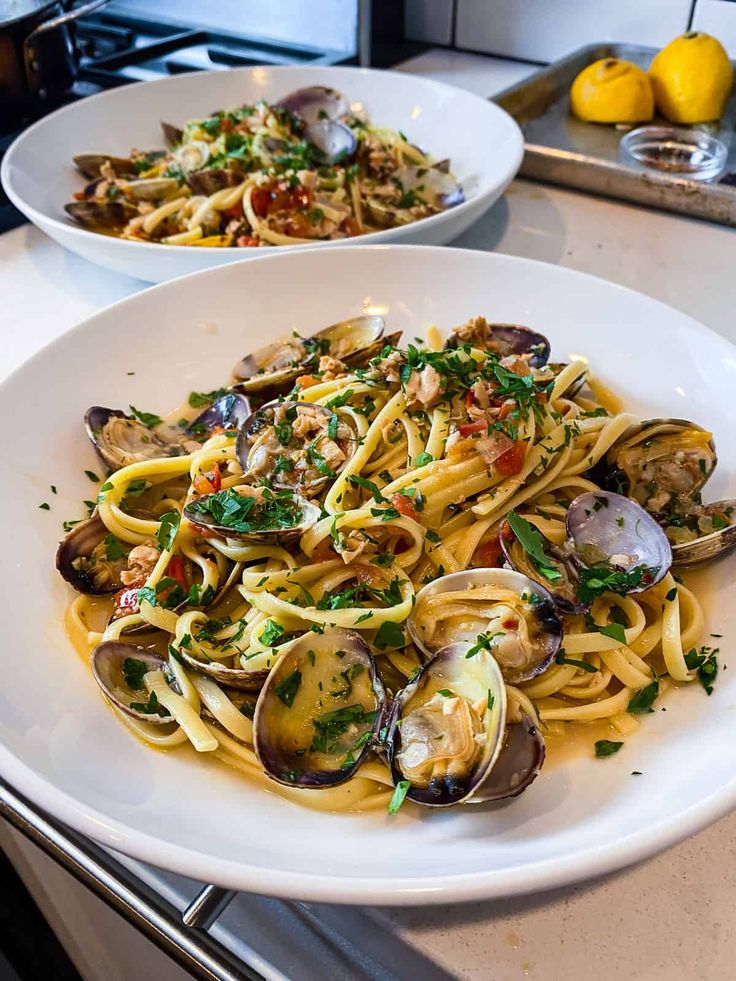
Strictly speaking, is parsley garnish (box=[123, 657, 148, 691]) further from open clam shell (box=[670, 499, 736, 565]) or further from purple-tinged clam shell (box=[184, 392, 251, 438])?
open clam shell (box=[670, 499, 736, 565])

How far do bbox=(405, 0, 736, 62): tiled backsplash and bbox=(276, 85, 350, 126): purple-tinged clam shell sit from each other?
7.58 feet

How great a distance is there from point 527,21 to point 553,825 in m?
5.62

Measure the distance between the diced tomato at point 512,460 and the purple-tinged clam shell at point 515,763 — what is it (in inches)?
27.6

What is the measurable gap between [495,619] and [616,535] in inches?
16.2

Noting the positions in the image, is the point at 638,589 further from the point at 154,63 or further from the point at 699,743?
the point at 154,63

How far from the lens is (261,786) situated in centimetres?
152

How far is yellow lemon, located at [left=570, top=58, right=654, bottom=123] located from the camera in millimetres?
4242

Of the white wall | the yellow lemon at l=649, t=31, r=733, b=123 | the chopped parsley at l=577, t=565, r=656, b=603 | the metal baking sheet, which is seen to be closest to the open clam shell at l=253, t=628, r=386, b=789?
the chopped parsley at l=577, t=565, r=656, b=603

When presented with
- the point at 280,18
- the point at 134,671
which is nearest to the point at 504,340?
the point at 134,671

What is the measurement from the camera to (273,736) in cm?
151

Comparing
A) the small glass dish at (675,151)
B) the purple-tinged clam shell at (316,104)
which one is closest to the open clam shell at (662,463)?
the small glass dish at (675,151)

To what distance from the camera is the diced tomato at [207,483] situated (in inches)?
79.8

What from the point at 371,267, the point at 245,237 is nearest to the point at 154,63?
the point at 245,237

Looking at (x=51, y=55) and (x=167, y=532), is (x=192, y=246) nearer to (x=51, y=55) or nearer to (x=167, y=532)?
(x=51, y=55)
